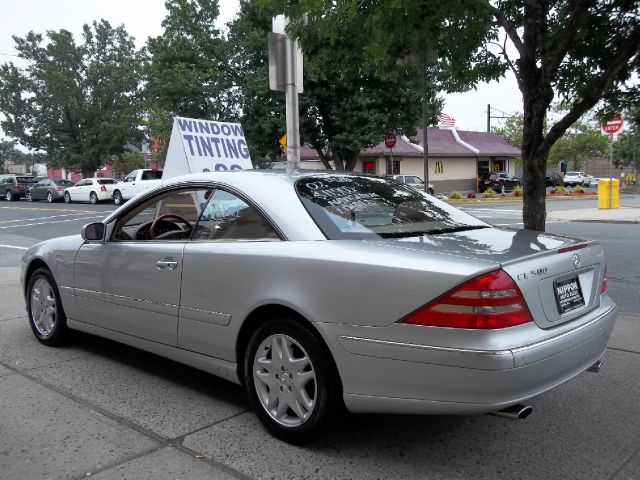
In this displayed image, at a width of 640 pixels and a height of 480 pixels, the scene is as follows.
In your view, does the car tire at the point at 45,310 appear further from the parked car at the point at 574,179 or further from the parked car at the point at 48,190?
the parked car at the point at 574,179

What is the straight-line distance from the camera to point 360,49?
21.9 feet

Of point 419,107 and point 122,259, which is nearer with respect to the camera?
point 122,259

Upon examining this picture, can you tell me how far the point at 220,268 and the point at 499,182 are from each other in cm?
4025

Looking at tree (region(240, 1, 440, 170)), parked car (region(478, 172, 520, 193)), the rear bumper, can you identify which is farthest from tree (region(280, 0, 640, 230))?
parked car (region(478, 172, 520, 193))

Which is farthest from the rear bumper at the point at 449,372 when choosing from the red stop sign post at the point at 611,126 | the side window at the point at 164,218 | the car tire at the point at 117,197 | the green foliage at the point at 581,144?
the green foliage at the point at 581,144

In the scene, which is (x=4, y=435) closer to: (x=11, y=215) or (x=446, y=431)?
(x=446, y=431)

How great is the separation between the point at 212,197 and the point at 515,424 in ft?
7.97

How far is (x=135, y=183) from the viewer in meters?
27.9

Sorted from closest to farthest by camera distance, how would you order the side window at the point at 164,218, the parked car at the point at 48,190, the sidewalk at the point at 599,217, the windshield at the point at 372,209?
1. the windshield at the point at 372,209
2. the side window at the point at 164,218
3. the sidewalk at the point at 599,217
4. the parked car at the point at 48,190

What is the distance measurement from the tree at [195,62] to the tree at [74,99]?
18376 mm

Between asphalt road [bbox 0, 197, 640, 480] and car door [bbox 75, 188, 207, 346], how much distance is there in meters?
0.48

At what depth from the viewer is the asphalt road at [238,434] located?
3.03 m

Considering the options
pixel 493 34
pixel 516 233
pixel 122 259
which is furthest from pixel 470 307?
pixel 493 34

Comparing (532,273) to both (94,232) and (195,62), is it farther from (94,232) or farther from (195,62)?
(195,62)
